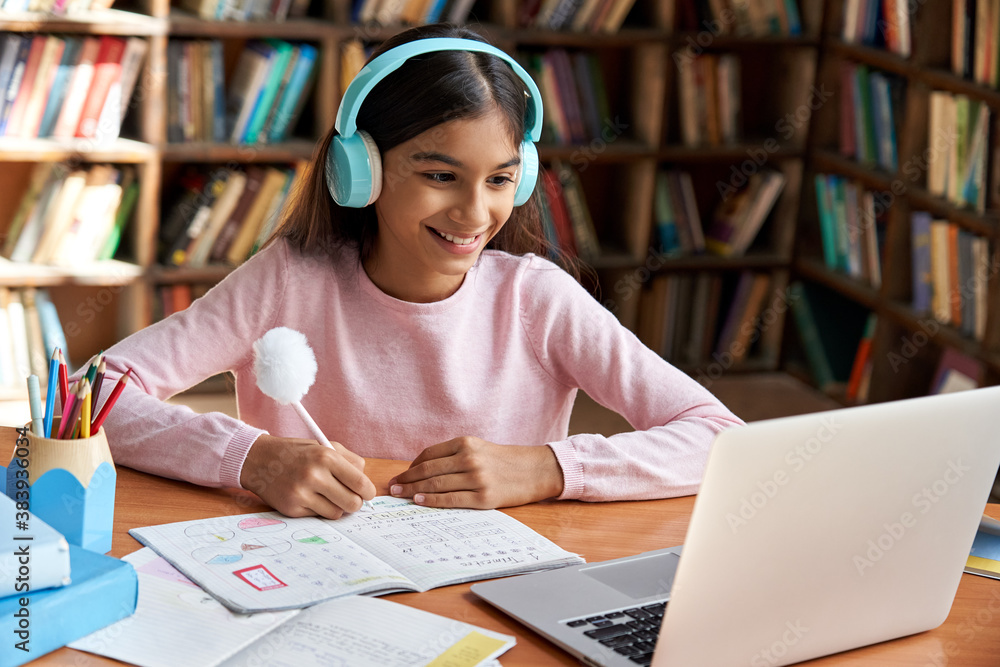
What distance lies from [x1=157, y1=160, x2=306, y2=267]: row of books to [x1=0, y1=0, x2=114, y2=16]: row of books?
1.73ft

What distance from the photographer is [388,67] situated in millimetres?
1262

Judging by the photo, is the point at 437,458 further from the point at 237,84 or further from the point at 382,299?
the point at 237,84

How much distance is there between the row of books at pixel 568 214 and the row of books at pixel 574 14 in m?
0.41

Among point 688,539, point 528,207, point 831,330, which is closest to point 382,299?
point 528,207

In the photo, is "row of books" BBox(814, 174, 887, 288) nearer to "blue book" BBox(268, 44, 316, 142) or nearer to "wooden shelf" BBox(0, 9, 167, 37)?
"blue book" BBox(268, 44, 316, 142)

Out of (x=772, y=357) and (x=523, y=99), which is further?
(x=772, y=357)

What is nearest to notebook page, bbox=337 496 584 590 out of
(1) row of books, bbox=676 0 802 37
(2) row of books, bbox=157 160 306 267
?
(2) row of books, bbox=157 160 306 267

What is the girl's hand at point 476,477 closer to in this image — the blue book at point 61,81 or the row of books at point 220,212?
the row of books at point 220,212

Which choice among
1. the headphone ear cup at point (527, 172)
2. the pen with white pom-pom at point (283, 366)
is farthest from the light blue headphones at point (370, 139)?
the pen with white pom-pom at point (283, 366)

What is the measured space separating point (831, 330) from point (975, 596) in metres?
2.69

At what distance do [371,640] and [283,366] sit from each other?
0.33 m

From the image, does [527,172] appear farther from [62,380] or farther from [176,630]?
[176,630]

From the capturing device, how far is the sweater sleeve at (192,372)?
117 cm

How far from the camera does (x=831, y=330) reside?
3623 mm
